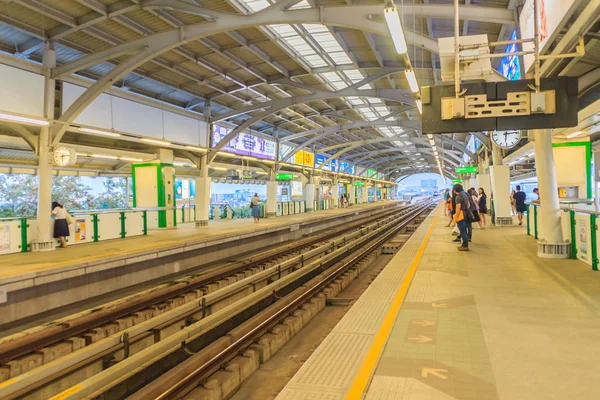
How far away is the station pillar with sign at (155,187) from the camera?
650 inches

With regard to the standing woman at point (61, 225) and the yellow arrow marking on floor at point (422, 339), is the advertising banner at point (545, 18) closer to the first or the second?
the yellow arrow marking on floor at point (422, 339)

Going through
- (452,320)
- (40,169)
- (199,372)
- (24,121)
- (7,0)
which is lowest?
(199,372)

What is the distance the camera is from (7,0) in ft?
28.9

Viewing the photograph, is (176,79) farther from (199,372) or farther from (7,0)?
(199,372)

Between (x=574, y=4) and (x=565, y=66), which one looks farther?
(x=565, y=66)

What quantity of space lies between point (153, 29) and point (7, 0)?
3664mm

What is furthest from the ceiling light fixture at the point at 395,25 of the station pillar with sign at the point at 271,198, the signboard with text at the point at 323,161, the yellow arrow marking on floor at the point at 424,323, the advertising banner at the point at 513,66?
the signboard with text at the point at 323,161

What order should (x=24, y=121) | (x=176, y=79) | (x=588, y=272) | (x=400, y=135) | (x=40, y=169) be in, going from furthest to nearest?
(x=400, y=135) → (x=176, y=79) → (x=40, y=169) → (x=24, y=121) → (x=588, y=272)

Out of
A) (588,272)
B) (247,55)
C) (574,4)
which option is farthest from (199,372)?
(247,55)

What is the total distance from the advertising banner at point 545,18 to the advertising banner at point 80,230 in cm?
1225

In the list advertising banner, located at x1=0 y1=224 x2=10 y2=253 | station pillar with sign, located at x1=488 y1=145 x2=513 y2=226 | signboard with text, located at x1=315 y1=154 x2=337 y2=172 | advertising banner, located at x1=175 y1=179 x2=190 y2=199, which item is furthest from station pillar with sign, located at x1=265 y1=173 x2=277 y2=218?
advertising banner, located at x1=0 y1=224 x2=10 y2=253

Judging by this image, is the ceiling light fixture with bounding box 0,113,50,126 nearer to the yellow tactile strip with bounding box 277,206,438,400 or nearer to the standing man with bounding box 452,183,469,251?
the yellow tactile strip with bounding box 277,206,438,400

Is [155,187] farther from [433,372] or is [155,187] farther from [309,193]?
[309,193]

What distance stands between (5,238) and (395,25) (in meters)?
10.4
